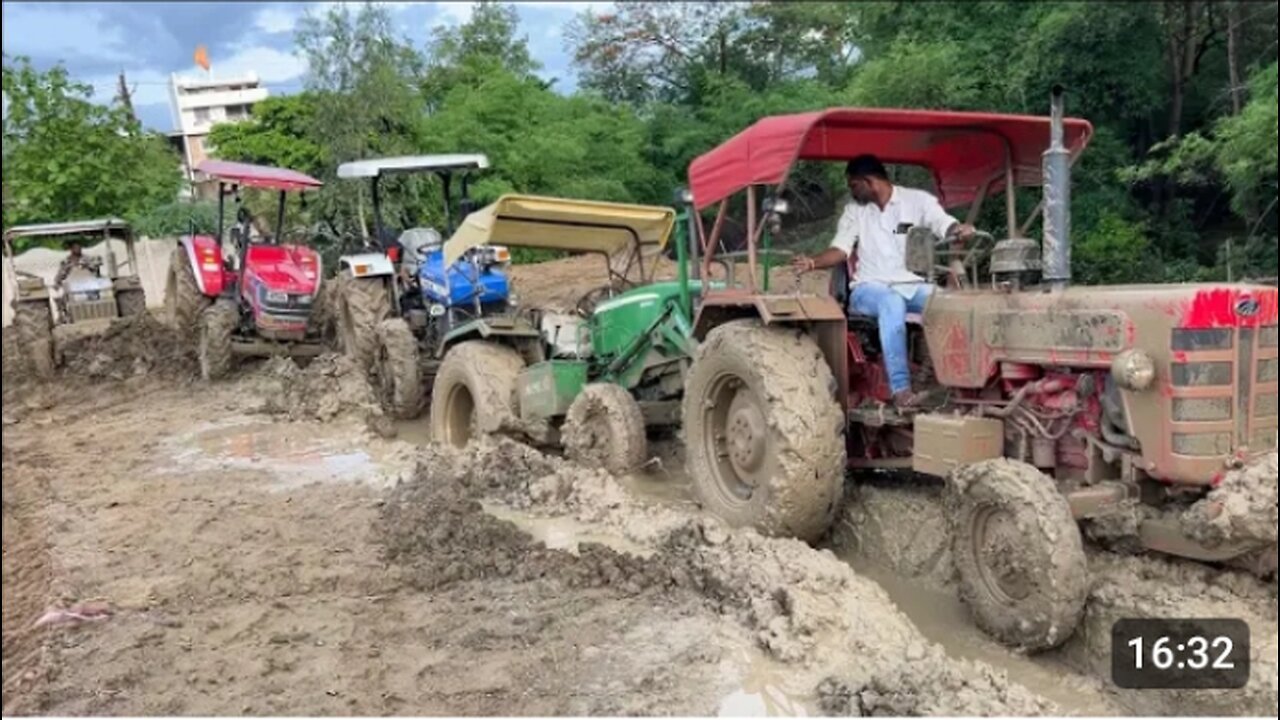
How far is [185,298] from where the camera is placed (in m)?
12.6

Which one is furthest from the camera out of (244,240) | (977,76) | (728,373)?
(977,76)

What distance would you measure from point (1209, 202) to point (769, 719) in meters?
13.3

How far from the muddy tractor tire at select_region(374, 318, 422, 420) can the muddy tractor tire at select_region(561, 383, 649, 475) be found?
2.82 m

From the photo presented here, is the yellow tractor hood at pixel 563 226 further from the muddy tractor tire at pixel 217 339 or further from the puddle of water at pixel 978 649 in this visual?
the muddy tractor tire at pixel 217 339

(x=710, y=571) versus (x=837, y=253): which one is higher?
(x=837, y=253)

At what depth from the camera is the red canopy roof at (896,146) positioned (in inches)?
204

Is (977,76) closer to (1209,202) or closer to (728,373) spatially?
(1209,202)

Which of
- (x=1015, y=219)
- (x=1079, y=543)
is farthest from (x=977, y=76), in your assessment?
(x=1079, y=543)

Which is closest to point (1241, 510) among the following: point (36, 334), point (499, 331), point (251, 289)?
point (499, 331)

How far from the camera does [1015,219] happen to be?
19.1ft

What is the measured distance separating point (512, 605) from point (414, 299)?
6738 mm

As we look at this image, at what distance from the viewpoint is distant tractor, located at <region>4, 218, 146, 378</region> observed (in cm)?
1292
